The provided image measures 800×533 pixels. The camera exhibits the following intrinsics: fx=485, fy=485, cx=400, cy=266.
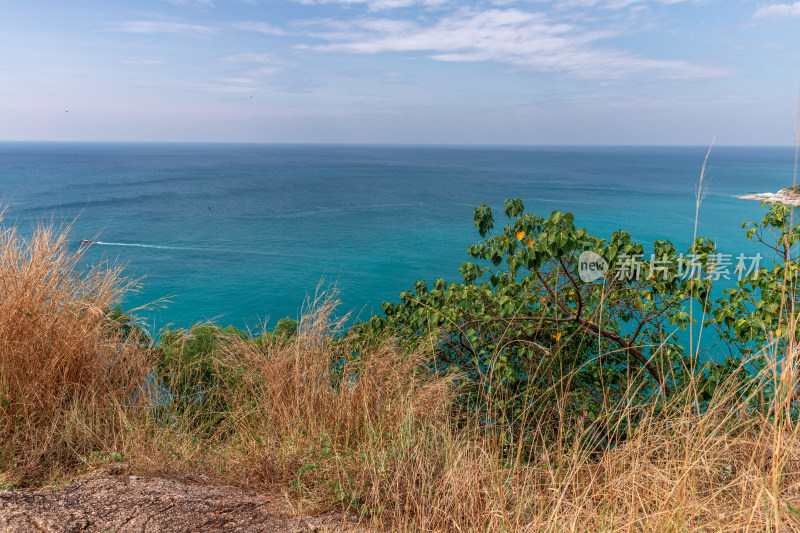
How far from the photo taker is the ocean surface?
111ft

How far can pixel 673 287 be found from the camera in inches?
185

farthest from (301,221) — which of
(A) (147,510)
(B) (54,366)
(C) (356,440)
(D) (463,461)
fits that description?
(D) (463,461)

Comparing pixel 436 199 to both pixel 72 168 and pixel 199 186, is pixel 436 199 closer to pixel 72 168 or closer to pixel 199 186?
pixel 199 186

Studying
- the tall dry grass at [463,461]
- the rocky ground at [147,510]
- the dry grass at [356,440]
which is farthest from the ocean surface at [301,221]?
the rocky ground at [147,510]

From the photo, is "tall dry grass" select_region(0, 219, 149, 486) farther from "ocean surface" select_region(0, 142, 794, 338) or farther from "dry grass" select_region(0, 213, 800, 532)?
"ocean surface" select_region(0, 142, 794, 338)

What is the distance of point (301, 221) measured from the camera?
56.2 m

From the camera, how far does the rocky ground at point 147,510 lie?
2.21 metres

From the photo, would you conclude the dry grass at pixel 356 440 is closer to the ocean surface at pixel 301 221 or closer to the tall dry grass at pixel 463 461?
the tall dry grass at pixel 463 461

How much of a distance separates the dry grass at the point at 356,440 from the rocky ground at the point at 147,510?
0.52ft

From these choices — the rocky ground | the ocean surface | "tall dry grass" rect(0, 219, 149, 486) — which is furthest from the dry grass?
the ocean surface

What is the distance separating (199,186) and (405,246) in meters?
52.5

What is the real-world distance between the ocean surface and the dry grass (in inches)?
288

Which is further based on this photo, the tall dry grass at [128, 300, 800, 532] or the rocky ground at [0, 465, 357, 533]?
the rocky ground at [0, 465, 357, 533]

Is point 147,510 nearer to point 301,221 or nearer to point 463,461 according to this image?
point 463,461
